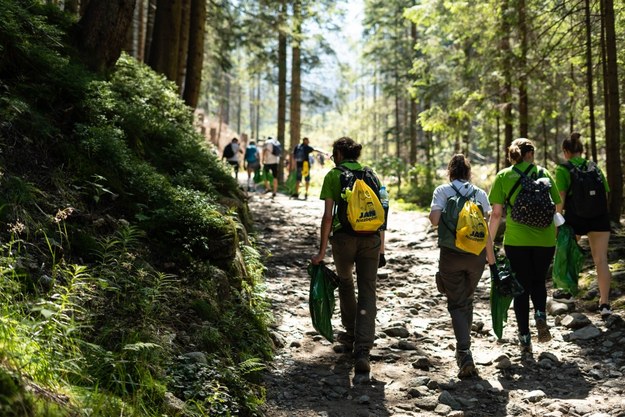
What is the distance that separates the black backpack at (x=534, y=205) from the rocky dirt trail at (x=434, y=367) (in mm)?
1413

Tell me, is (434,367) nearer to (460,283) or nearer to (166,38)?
(460,283)

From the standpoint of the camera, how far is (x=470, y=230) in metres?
5.53

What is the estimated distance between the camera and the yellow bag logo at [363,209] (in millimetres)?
5617

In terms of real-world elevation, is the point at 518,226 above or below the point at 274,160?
below

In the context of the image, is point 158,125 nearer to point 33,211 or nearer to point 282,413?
point 33,211

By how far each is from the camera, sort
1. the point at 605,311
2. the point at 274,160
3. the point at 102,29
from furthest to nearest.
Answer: the point at 274,160
the point at 102,29
the point at 605,311

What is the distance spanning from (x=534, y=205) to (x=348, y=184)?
207cm

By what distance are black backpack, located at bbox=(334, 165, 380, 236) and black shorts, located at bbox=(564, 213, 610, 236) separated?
9.57 ft

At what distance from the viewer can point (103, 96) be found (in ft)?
24.9

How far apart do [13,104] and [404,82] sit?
25154 millimetres

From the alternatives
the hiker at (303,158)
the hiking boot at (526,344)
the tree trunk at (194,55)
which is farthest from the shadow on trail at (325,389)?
the hiker at (303,158)

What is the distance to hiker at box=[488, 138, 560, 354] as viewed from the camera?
630 centimetres

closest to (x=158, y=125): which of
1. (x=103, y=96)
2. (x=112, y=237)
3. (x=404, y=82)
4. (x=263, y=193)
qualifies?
Result: (x=103, y=96)

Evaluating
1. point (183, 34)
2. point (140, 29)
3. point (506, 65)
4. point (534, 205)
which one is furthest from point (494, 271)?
point (140, 29)
